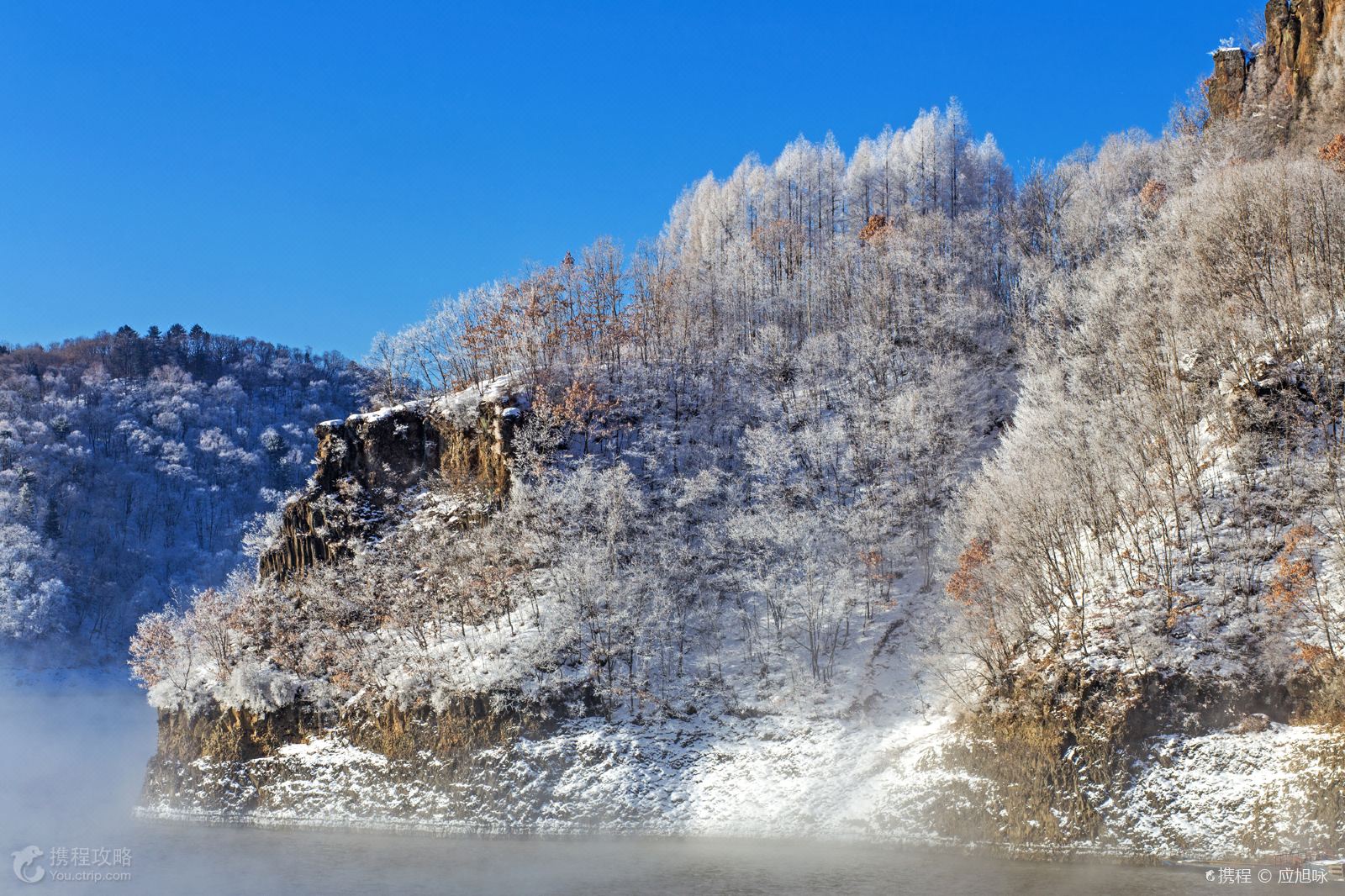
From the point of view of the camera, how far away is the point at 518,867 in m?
32.8

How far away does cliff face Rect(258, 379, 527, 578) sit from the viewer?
200 feet

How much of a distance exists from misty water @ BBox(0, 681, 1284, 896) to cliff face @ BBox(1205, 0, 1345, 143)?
6828 centimetres

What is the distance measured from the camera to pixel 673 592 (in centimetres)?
5144

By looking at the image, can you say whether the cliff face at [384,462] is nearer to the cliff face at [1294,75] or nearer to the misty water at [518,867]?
the misty water at [518,867]

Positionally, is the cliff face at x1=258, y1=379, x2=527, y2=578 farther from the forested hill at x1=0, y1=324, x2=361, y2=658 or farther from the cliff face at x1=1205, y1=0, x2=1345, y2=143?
the cliff face at x1=1205, y1=0, x2=1345, y2=143

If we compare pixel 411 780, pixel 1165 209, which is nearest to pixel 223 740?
pixel 411 780

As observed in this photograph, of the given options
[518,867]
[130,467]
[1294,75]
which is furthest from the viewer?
[130,467]

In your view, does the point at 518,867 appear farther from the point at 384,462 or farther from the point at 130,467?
the point at 130,467

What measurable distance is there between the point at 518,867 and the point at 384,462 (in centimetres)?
3866

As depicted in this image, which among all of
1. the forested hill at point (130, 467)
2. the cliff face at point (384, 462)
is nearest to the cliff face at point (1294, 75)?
the cliff face at point (384, 462)

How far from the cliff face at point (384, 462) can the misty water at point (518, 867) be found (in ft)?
66.0

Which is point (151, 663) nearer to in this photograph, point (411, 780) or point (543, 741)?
point (411, 780)

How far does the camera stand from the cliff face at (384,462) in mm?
61062

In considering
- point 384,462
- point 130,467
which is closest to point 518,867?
point 384,462
